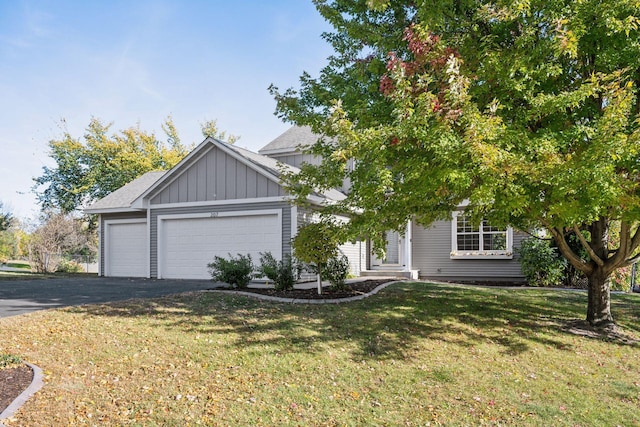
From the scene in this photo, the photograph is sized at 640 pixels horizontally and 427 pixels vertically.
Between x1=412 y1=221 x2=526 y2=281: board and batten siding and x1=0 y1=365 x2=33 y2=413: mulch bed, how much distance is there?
12.8 m

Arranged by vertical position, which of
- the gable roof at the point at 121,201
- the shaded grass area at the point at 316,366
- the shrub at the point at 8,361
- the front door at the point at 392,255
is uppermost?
the gable roof at the point at 121,201

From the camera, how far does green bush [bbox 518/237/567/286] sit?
13.6 metres

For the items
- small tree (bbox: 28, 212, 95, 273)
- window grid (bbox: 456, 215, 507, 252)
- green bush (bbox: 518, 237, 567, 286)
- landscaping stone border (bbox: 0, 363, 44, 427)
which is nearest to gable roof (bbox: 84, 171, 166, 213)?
small tree (bbox: 28, 212, 95, 273)

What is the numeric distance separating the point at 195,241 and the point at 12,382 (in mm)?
10547

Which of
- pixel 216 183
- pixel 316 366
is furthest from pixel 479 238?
pixel 316 366

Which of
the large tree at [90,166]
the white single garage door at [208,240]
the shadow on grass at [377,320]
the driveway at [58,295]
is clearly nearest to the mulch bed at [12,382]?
the shadow on grass at [377,320]

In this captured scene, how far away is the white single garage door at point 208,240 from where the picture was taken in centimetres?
1371

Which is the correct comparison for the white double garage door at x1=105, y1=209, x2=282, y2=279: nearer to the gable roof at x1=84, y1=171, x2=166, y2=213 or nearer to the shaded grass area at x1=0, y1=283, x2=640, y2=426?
the gable roof at x1=84, y1=171, x2=166, y2=213

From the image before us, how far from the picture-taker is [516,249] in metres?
15.2

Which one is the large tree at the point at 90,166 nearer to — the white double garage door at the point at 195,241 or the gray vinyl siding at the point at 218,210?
the white double garage door at the point at 195,241

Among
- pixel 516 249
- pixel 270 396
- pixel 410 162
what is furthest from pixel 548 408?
pixel 516 249

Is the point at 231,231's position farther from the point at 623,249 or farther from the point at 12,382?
the point at 623,249

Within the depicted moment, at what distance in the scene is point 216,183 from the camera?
47.2 feet

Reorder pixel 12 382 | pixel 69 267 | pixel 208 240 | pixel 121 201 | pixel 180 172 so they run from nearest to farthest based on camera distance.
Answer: pixel 12 382 < pixel 208 240 < pixel 180 172 < pixel 121 201 < pixel 69 267
